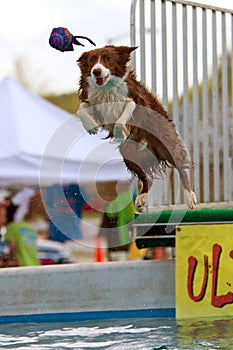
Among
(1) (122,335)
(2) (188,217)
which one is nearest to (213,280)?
(2) (188,217)

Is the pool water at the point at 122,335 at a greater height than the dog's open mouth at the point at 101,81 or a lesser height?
lesser

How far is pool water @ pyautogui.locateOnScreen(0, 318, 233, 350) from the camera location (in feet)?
23.2

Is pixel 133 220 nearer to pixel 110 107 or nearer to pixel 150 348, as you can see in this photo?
pixel 150 348

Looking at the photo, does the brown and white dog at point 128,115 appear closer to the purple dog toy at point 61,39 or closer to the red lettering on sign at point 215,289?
the purple dog toy at point 61,39

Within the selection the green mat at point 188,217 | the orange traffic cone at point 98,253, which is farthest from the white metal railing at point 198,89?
the orange traffic cone at point 98,253

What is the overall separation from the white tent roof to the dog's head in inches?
260

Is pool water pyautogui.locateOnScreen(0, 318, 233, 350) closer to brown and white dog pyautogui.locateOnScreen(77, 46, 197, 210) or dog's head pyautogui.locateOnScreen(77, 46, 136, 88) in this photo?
brown and white dog pyautogui.locateOnScreen(77, 46, 197, 210)

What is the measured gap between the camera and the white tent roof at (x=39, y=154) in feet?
42.9

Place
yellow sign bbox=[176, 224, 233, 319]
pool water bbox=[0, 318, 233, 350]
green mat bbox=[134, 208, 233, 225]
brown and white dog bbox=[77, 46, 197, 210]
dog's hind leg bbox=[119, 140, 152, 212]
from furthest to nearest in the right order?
green mat bbox=[134, 208, 233, 225] → yellow sign bbox=[176, 224, 233, 319] → pool water bbox=[0, 318, 233, 350] → dog's hind leg bbox=[119, 140, 152, 212] → brown and white dog bbox=[77, 46, 197, 210]

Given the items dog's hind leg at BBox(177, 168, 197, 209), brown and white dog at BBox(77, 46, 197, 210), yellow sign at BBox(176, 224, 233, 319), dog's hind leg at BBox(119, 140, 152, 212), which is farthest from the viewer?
yellow sign at BBox(176, 224, 233, 319)

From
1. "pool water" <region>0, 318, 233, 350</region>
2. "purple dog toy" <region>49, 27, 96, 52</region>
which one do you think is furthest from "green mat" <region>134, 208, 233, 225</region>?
"purple dog toy" <region>49, 27, 96, 52</region>

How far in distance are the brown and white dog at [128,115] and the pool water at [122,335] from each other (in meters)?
1.06

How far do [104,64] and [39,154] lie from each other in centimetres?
755

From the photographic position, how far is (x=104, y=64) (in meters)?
5.71
